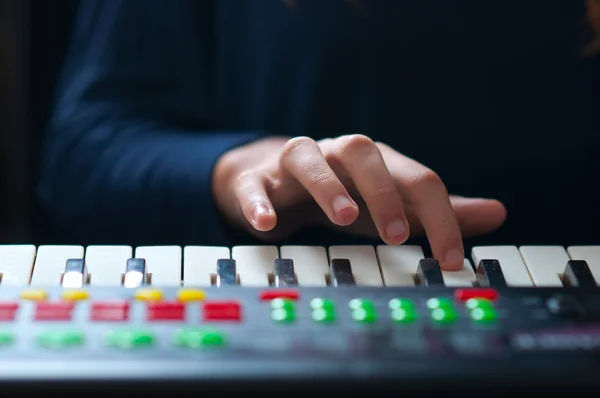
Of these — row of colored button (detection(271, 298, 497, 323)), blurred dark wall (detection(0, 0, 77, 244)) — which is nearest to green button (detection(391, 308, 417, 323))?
row of colored button (detection(271, 298, 497, 323))

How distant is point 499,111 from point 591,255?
32 cm

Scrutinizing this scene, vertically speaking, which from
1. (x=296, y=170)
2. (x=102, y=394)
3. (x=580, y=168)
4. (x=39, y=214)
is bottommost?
(x=102, y=394)

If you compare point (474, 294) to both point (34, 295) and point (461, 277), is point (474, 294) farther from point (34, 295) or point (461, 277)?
point (34, 295)

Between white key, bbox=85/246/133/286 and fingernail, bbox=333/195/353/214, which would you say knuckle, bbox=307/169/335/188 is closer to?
fingernail, bbox=333/195/353/214

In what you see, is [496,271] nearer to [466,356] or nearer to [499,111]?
[466,356]

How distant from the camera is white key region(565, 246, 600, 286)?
0.42m

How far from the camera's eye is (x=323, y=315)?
0.34 metres

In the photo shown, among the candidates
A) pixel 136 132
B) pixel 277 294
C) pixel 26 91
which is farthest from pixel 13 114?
pixel 277 294

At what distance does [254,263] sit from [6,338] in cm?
14

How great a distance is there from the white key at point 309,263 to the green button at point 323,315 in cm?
5

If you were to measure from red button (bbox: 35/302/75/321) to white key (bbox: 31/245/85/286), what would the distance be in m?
0.04

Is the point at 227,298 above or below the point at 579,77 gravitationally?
below

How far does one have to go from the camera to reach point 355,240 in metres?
0.64

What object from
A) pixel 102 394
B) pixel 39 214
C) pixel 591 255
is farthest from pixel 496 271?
pixel 39 214
